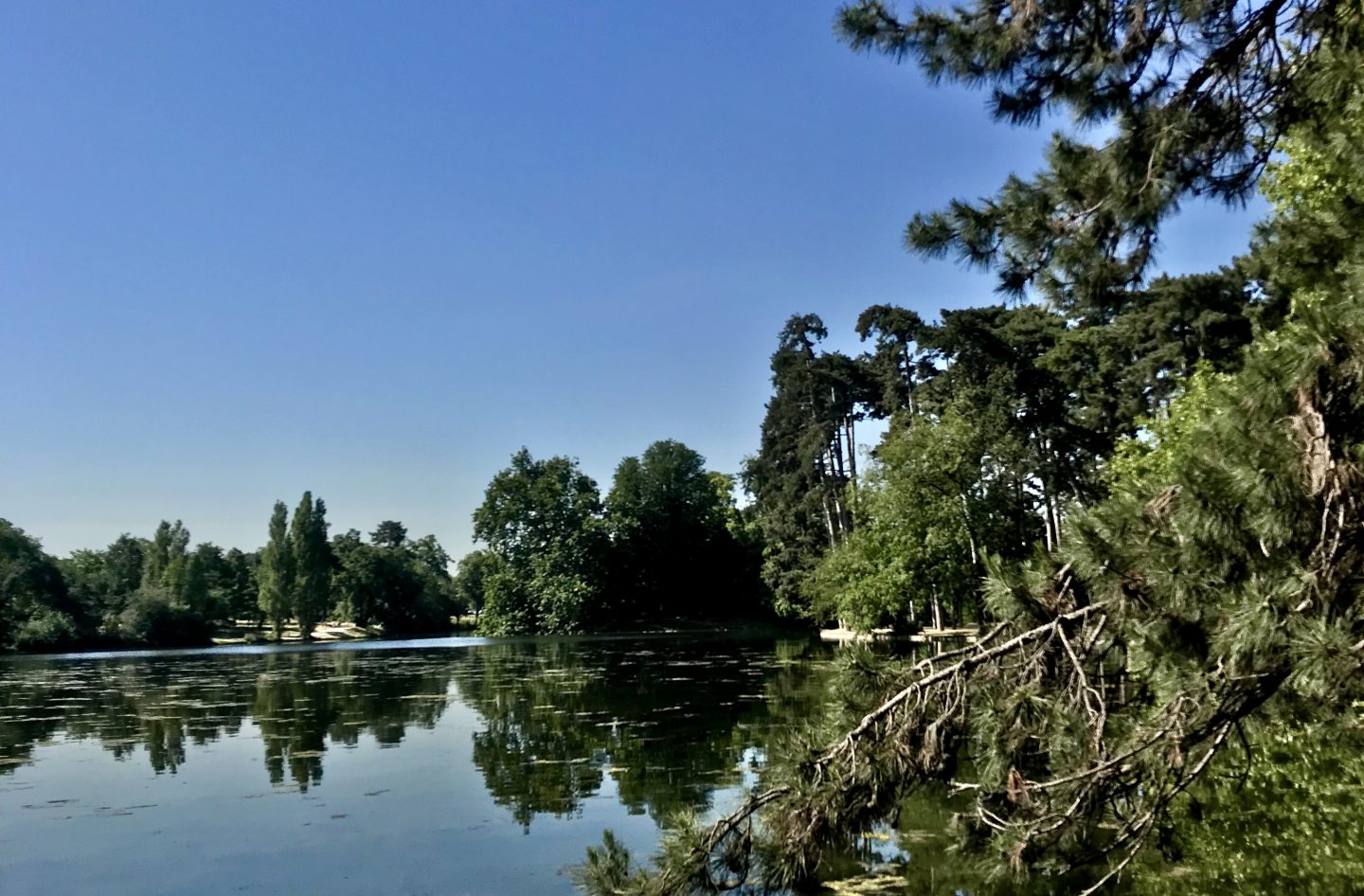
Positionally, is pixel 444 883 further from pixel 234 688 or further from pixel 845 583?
pixel 845 583

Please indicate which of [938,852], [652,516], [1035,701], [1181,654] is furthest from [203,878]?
[652,516]

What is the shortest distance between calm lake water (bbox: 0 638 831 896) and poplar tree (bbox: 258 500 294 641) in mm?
44235

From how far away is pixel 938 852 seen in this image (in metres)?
7.19

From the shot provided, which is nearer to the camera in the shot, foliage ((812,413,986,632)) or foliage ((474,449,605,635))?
foliage ((812,413,986,632))

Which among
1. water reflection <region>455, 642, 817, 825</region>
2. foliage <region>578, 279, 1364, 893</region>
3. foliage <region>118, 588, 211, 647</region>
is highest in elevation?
foliage <region>118, 588, 211, 647</region>

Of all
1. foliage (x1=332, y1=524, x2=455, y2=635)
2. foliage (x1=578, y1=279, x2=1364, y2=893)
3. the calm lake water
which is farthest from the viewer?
foliage (x1=332, y1=524, x2=455, y2=635)

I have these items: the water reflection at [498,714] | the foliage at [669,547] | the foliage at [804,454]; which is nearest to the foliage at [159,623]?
the foliage at [669,547]

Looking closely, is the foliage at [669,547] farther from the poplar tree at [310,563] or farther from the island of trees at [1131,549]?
the island of trees at [1131,549]

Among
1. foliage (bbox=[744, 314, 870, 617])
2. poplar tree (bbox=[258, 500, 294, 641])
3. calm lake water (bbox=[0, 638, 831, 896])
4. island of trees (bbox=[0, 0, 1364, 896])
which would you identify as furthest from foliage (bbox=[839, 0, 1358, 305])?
poplar tree (bbox=[258, 500, 294, 641])

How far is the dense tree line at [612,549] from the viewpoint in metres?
57.5

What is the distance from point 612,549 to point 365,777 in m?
48.2

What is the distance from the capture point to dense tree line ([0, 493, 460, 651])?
51.8 m

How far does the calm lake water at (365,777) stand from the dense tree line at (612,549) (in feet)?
111

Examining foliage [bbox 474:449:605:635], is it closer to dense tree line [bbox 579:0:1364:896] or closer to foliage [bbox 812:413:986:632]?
foliage [bbox 812:413:986:632]
